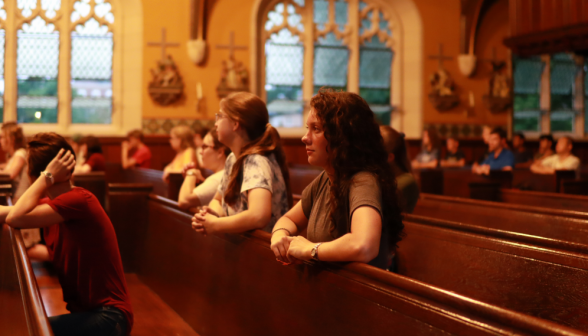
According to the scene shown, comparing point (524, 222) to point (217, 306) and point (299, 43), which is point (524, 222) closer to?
point (217, 306)

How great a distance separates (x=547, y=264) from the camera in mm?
2008

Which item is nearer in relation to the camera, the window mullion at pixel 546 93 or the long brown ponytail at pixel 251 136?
the long brown ponytail at pixel 251 136

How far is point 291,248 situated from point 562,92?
1226cm

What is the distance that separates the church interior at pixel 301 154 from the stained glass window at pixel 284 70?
0.04m

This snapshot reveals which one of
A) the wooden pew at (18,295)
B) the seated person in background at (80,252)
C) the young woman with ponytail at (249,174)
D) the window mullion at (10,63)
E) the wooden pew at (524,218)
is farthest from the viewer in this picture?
the window mullion at (10,63)

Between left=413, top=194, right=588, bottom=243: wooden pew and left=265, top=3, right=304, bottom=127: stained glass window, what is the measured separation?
708 cm

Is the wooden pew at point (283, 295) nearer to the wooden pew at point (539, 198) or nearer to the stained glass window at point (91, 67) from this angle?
the wooden pew at point (539, 198)

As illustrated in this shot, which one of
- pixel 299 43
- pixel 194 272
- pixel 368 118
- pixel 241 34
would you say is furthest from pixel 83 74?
pixel 368 118

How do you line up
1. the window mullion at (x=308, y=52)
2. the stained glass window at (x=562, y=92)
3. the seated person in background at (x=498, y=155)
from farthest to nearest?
1. the stained glass window at (x=562, y=92)
2. the window mullion at (x=308, y=52)
3. the seated person in background at (x=498, y=155)

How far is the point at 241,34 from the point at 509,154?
5.57 m

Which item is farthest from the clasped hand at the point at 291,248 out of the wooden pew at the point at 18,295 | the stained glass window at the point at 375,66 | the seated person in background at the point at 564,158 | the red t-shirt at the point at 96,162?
the stained glass window at the point at 375,66

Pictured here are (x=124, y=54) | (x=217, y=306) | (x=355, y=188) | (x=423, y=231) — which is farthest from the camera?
(x=124, y=54)

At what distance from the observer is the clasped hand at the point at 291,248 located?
1.76 meters

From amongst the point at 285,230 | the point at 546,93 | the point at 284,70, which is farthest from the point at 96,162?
the point at 546,93
